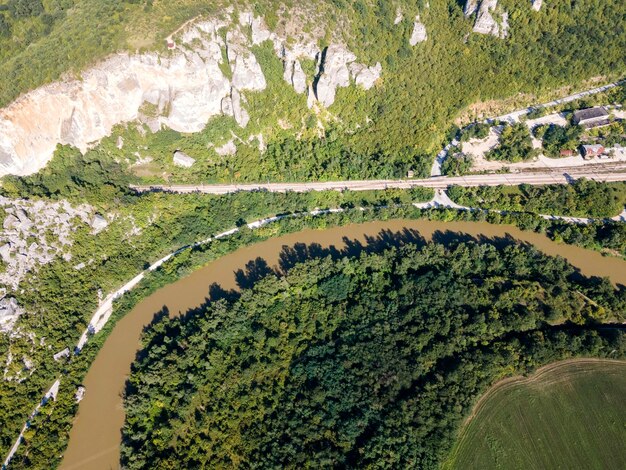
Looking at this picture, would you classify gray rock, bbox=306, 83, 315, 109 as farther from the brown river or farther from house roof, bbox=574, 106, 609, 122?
house roof, bbox=574, 106, 609, 122

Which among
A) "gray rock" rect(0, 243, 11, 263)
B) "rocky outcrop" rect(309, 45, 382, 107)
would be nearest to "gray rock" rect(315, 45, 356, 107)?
"rocky outcrop" rect(309, 45, 382, 107)

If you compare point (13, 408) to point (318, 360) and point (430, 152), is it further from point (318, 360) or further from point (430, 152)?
point (430, 152)

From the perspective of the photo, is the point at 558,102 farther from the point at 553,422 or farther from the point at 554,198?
the point at 553,422

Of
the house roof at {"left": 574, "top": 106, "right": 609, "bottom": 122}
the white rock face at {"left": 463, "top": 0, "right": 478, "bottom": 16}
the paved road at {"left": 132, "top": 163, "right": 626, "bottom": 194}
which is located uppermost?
the white rock face at {"left": 463, "top": 0, "right": 478, "bottom": 16}

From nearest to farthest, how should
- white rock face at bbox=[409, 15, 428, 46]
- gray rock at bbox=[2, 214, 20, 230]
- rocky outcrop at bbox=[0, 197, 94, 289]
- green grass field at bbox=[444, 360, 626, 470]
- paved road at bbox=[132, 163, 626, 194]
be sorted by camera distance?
green grass field at bbox=[444, 360, 626, 470] < rocky outcrop at bbox=[0, 197, 94, 289] < gray rock at bbox=[2, 214, 20, 230] < paved road at bbox=[132, 163, 626, 194] < white rock face at bbox=[409, 15, 428, 46]

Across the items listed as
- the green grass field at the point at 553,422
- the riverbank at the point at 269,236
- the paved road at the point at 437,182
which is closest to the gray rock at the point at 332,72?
the paved road at the point at 437,182
